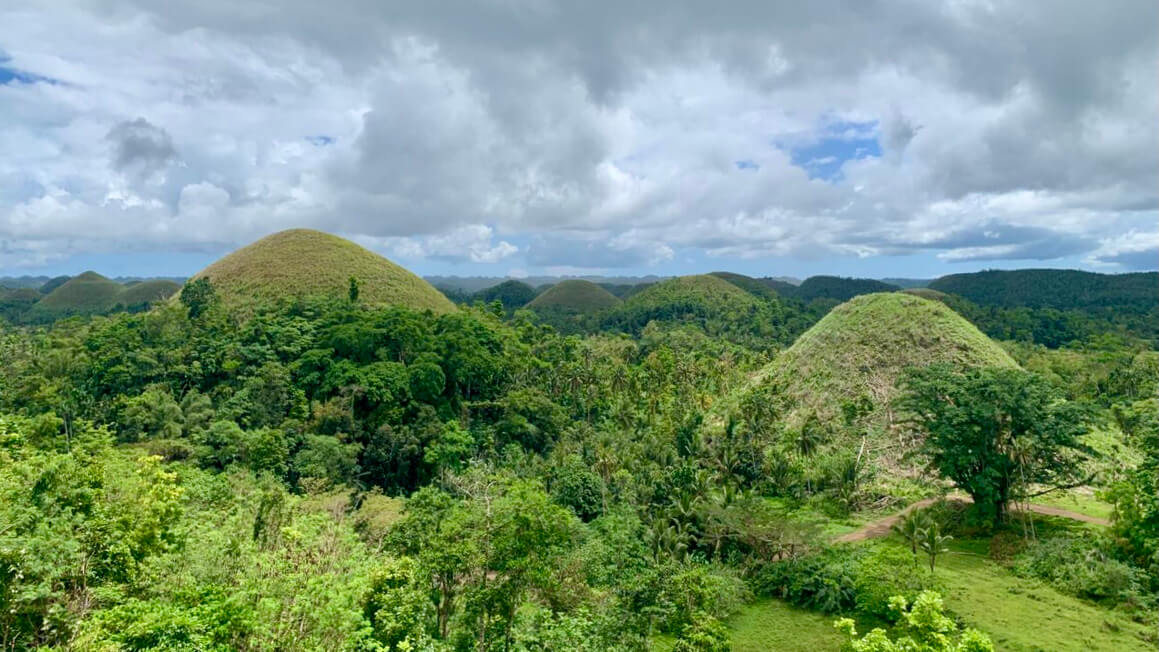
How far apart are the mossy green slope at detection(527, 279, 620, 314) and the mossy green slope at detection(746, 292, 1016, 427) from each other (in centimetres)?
10928

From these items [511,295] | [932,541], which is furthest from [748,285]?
[932,541]

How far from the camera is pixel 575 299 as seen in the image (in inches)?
6614

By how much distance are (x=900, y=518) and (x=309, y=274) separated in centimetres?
6122

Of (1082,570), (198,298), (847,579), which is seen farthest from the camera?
(198,298)

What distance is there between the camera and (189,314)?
171 feet

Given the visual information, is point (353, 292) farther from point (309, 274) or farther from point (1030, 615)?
point (1030, 615)

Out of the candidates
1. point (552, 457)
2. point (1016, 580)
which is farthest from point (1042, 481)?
point (552, 457)

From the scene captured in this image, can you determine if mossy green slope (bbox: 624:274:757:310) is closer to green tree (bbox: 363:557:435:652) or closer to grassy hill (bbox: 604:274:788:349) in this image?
grassy hill (bbox: 604:274:788:349)

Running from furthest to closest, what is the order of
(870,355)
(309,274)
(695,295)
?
(695,295) → (309,274) → (870,355)

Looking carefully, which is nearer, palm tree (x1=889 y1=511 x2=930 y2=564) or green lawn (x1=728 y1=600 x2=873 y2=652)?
green lawn (x1=728 y1=600 x2=873 y2=652)

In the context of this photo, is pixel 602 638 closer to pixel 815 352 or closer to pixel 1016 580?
pixel 1016 580

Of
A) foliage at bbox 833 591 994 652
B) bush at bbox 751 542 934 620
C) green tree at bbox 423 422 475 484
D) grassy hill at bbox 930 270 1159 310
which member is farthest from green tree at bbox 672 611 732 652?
grassy hill at bbox 930 270 1159 310

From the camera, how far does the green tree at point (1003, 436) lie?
24.1 m

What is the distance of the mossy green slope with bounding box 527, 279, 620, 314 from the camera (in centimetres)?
16150
